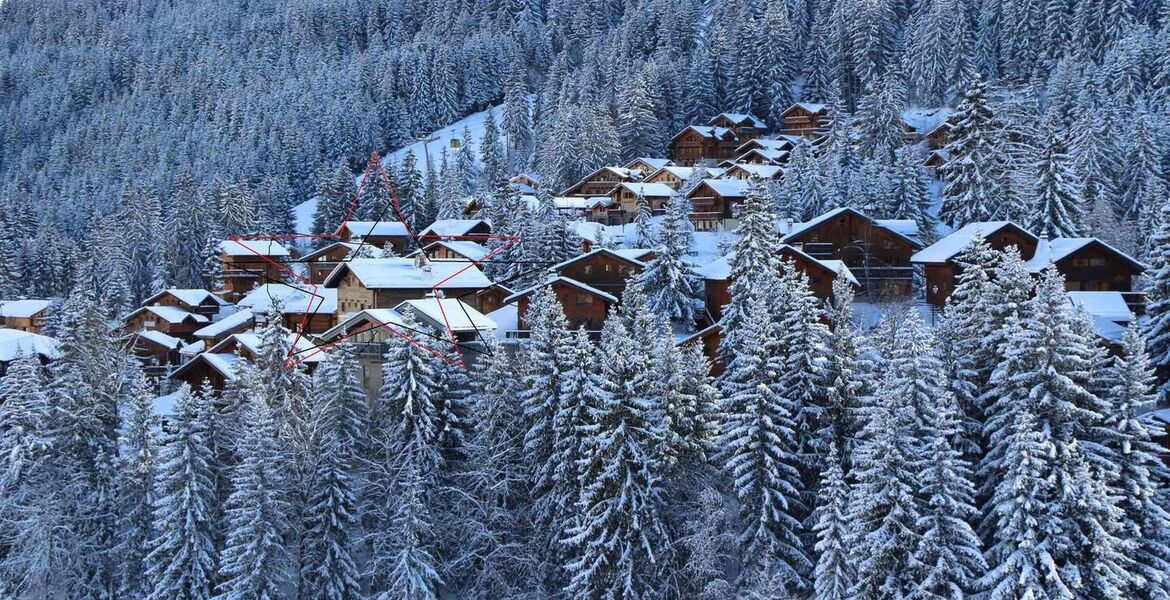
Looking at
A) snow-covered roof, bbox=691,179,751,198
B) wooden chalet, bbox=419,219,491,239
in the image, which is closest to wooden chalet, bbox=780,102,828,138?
snow-covered roof, bbox=691,179,751,198

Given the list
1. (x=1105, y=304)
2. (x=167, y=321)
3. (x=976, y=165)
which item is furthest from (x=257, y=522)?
(x=976, y=165)

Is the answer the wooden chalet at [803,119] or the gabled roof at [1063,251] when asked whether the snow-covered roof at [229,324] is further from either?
the wooden chalet at [803,119]

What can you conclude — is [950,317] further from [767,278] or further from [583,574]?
[583,574]

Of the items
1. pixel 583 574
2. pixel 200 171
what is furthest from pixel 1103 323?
pixel 200 171

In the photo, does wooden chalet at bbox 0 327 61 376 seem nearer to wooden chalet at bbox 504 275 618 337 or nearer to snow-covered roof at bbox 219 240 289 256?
snow-covered roof at bbox 219 240 289 256

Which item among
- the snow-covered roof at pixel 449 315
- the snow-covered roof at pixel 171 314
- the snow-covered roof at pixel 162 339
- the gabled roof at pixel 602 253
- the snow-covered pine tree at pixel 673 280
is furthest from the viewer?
the snow-covered roof at pixel 171 314

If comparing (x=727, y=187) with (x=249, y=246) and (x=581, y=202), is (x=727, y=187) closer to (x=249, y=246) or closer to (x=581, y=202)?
(x=581, y=202)

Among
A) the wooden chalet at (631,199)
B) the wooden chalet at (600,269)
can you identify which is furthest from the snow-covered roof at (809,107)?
the wooden chalet at (600,269)
